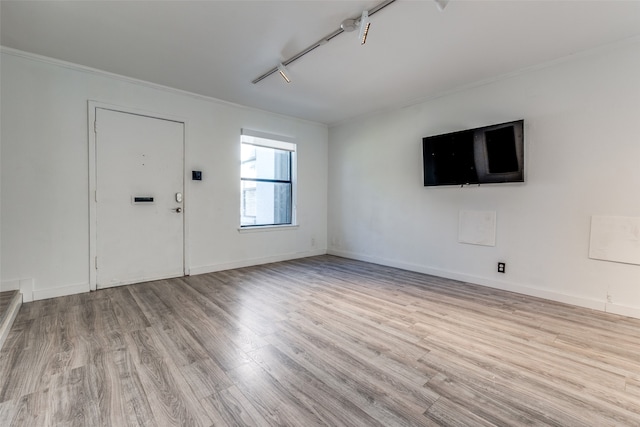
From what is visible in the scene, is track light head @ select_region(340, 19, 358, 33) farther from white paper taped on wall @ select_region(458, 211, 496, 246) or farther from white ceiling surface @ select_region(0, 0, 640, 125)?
white paper taped on wall @ select_region(458, 211, 496, 246)

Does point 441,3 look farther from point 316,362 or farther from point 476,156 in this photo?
point 316,362

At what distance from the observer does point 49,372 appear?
179cm

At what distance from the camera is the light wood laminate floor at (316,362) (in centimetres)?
147

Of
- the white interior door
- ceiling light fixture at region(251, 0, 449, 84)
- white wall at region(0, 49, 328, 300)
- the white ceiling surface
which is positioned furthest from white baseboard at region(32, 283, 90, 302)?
ceiling light fixture at region(251, 0, 449, 84)

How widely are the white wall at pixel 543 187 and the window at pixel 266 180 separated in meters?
1.86

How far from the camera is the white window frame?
4.73m

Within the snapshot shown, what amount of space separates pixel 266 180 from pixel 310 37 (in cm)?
283

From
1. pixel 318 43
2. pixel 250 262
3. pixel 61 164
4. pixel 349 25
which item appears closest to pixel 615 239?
pixel 349 25

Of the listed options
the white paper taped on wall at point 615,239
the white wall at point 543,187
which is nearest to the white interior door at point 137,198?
the white wall at point 543,187

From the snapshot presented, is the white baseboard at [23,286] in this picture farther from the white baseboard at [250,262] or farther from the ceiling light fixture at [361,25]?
the ceiling light fixture at [361,25]

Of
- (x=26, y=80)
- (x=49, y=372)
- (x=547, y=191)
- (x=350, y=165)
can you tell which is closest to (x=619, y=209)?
(x=547, y=191)

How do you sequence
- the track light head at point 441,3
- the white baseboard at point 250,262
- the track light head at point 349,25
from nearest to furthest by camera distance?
the track light head at point 441,3, the track light head at point 349,25, the white baseboard at point 250,262

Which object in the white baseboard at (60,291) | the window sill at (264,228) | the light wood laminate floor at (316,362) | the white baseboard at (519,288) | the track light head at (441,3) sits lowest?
the light wood laminate floor at (316,362)

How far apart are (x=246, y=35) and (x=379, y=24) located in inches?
48.0
